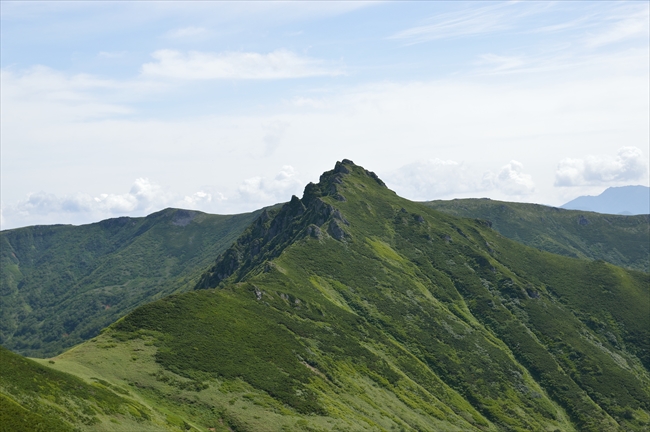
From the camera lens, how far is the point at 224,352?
116m

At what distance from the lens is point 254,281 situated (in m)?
176

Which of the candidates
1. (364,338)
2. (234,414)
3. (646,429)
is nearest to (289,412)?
(234,414)

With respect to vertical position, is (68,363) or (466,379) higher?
(68,363)

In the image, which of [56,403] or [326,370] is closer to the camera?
[56,403]

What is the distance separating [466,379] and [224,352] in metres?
91.5

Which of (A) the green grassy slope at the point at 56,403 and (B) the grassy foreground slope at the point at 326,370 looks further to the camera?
(B) the grassy foreground slope at the point at 326,370

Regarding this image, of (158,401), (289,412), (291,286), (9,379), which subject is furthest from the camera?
(291,286)

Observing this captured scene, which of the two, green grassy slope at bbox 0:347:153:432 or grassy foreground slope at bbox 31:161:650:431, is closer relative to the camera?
green grassy slope at bbox 0:347:153:432

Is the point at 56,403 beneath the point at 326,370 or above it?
above

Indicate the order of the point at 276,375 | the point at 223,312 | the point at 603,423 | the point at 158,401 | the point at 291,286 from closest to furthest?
1. the point at 158,401
2. the point at 276,375
3. the point at 223,312
4. the point at 603,423
5. the point at 291,286

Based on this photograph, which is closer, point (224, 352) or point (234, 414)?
point (234, 414)

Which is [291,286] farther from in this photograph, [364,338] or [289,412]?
[289,412]

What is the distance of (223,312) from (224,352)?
22047 mm

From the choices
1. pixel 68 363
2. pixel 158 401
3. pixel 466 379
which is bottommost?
pixel 466 379
